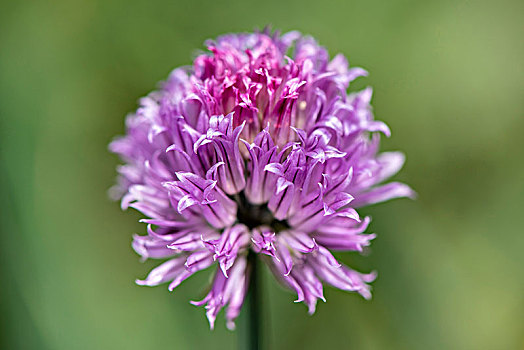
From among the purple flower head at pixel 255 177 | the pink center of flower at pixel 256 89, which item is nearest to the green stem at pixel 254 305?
the purple flower head at pixel 255 177

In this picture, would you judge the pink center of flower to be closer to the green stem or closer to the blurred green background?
the green stem

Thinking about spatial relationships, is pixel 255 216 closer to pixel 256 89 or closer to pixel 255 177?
pixel 255 177

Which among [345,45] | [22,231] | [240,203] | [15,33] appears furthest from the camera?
[345,45]

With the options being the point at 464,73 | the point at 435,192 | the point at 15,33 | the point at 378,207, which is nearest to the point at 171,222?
the point at 378,207

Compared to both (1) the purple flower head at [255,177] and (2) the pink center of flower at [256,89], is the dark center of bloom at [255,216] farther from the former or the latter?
(2) the pink center of flower at [256,89]

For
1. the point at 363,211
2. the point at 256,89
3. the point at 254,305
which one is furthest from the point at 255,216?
the point at 363,211

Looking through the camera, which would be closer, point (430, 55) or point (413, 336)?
point (413, 336)

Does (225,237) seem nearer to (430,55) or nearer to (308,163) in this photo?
(308,163)
